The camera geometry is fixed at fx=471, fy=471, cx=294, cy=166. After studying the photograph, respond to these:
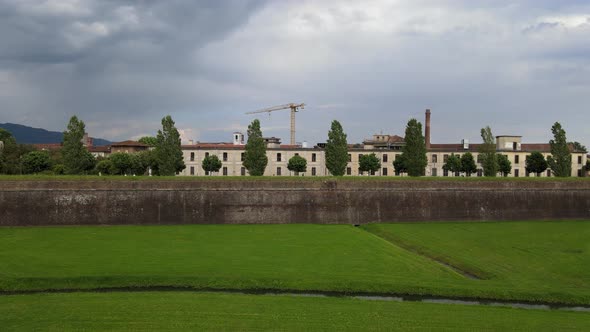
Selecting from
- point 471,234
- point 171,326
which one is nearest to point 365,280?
point 171,326

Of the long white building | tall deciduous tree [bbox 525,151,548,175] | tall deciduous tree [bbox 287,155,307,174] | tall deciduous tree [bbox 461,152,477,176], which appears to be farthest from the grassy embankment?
the long white building

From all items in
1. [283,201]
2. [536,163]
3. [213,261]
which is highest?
[536,163]

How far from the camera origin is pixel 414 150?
149ft

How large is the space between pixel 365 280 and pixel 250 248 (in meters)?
7.66

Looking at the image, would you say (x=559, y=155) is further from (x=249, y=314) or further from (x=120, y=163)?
(x=120, y=163)

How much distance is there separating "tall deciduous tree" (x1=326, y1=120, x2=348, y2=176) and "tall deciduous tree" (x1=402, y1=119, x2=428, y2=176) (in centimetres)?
633

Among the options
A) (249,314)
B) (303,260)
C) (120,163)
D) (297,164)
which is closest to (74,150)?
(120,163)

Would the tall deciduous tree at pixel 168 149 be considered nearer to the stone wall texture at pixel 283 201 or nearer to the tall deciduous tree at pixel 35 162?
→ the stone wall texture at pixel 283 201

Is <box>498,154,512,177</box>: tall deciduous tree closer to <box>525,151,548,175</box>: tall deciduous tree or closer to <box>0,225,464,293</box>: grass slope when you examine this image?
<box>525,151,548,175</box>: tall deciduous tree

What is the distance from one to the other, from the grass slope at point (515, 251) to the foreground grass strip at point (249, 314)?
9.67 ft

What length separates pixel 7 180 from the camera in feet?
108

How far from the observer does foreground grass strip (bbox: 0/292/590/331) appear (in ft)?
44.7

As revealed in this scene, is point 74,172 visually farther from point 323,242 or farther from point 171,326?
point 171,326

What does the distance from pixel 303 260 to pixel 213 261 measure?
415cm
